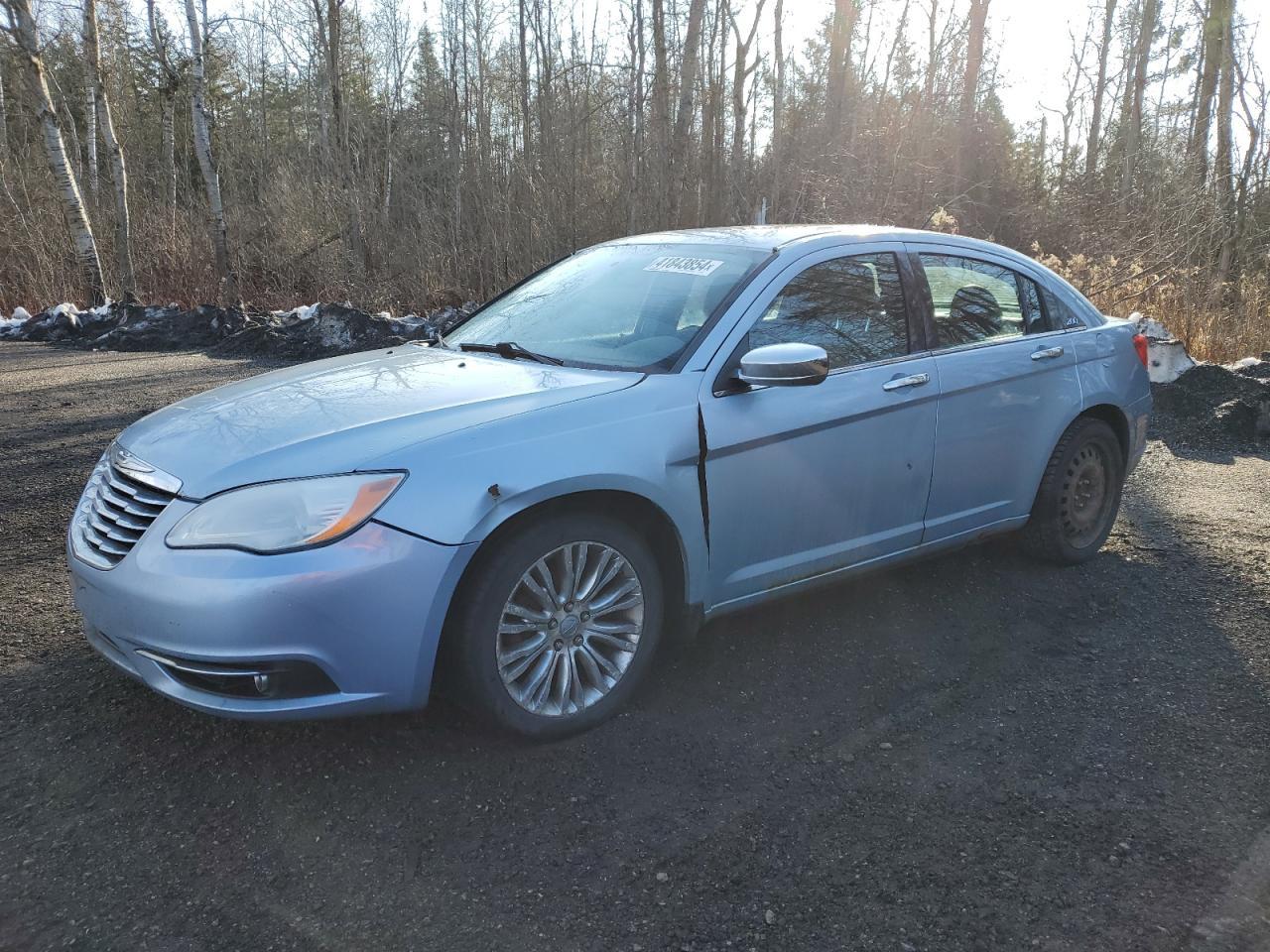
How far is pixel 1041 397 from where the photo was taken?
4.52 metres

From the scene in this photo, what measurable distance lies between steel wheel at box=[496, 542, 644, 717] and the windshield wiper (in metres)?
0.89

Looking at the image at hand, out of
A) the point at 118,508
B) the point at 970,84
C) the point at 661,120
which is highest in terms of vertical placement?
the point at 970,84

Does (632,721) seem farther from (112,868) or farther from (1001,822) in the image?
(112,868)

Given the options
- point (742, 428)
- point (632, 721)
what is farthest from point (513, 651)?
point (742, 428)

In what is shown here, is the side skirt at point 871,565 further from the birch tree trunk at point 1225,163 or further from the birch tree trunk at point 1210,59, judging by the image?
the birch tree trunk at point 1210,59

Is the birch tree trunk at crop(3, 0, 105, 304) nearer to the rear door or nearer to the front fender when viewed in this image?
the rear door

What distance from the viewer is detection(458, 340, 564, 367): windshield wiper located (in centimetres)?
375

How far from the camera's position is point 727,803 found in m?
2.90

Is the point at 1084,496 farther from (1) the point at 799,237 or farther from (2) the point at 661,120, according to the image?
(2) the point at 661,120

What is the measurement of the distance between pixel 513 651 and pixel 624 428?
31.3 inches

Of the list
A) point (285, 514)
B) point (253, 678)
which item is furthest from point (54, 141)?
point (253, 678)

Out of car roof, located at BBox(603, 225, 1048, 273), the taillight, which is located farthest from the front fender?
the taillight

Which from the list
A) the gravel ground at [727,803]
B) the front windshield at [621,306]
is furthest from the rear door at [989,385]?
the front windshield at [621,306]

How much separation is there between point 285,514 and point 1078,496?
12.5 ft
